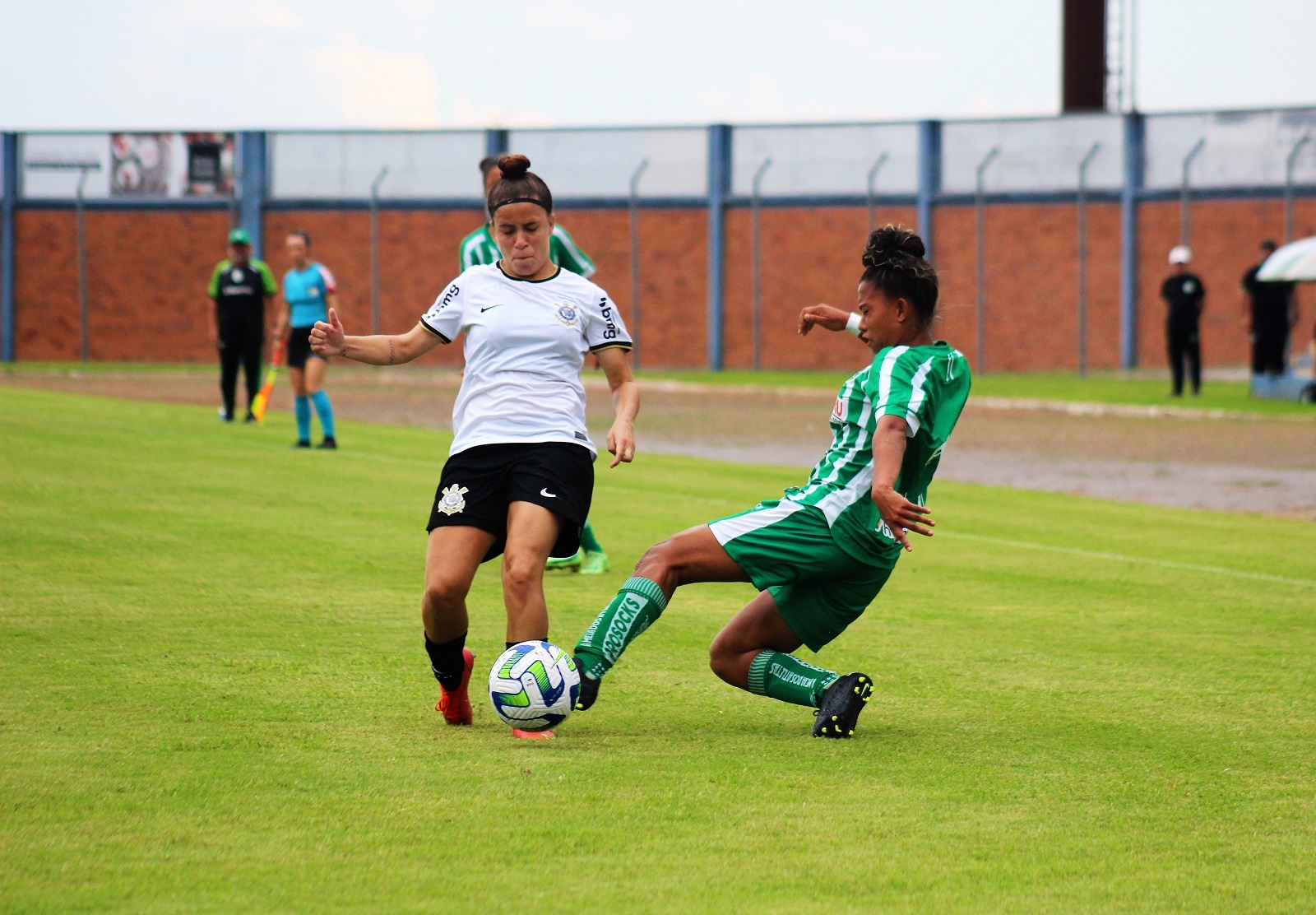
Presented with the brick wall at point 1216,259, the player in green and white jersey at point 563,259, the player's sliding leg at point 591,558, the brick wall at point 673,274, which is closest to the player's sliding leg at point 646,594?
the player in green and white jersey at point 563,259

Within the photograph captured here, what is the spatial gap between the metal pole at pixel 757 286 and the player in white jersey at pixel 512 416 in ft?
107

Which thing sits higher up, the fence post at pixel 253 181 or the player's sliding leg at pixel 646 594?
the fence post at pixel 253 181

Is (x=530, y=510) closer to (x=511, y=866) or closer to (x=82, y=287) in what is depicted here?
(x=511, y=866)

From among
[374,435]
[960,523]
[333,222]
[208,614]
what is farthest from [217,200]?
[208,614]

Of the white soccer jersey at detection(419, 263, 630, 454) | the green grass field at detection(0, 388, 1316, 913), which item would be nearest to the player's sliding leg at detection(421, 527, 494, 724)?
the green grass field at detection(0, 388, 1316, 913)

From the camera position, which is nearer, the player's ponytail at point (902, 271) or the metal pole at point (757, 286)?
the player's ponytail at point (902, 271)

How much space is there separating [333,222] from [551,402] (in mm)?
35845

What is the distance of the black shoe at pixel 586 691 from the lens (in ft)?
16.7

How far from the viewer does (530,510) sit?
5152 millimetres

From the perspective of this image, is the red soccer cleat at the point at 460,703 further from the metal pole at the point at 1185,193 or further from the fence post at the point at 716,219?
the fence post at the point at 716,219

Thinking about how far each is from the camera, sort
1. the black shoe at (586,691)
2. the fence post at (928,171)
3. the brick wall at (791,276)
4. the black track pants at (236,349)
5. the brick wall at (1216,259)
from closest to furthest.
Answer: the black shoe at (586,691), the black track pants at (236,349), the brick wall at (1216,259), the fence post at (928,171), the brick wall at (791,276)

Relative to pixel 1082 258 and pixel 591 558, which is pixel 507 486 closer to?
pixel 591 558

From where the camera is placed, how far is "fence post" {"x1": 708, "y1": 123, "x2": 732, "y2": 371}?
38781 millimetres

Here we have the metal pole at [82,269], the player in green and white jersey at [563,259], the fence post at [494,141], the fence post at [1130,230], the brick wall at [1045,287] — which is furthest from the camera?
the fence post at [494,141]
